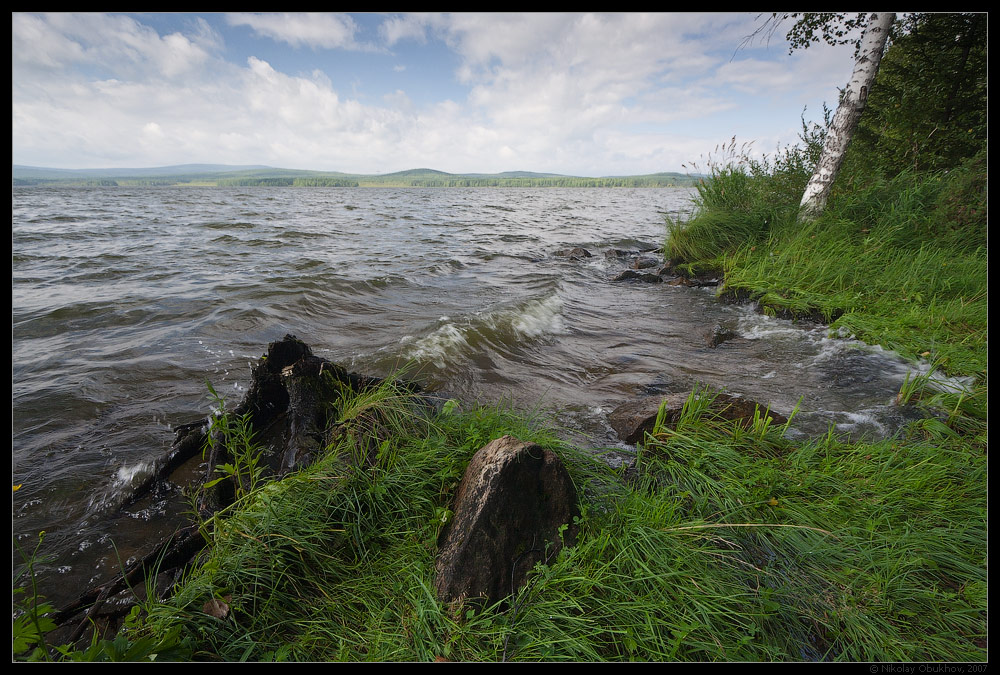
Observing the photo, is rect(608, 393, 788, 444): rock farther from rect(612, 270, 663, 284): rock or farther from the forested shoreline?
rect(612, 270, 663, 284): rock

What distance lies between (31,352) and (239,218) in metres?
19.3

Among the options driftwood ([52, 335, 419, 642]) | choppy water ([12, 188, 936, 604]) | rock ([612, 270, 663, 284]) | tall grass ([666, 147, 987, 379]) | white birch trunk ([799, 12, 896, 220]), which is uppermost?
white birch trunk ([799, 12, 896, 220])

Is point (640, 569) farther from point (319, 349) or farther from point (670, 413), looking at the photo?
point (319, 349)

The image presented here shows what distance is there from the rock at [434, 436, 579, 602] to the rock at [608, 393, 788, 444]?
128cm

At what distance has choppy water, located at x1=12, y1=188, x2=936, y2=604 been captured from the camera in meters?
3.53

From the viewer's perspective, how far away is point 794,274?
24.3 ft

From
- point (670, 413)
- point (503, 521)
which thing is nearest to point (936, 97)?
point (670, 413)

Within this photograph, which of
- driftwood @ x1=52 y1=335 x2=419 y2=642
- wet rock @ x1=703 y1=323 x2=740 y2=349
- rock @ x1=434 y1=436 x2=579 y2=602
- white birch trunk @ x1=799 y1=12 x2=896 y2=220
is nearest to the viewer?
rock @ x1=434 y1=436 x2=579 y2=602

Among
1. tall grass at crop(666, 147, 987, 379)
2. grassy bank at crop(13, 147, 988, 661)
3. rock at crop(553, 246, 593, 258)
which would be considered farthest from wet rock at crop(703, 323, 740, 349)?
A: rock at crop(553, 246, 593, 258)

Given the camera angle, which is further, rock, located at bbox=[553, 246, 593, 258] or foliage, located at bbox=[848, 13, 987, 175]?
rock, located at bbox=[553, 246, 593, 258]

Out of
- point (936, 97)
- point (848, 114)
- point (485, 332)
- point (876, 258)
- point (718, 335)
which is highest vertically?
point (936, 97)

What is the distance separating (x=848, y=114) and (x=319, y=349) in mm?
10644

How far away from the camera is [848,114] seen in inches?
313
